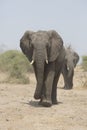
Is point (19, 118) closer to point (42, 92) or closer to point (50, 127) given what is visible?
point (50, 127)

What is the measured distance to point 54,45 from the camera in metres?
13.7

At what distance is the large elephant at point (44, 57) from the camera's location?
12945mm

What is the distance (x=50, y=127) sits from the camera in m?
10.1

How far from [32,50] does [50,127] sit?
3.68 m

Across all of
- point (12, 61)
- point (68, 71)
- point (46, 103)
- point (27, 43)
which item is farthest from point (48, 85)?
point (12, 61)

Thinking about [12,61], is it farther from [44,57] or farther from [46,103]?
[44,57]

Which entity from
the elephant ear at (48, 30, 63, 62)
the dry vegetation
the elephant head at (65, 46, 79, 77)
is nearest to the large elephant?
the elephant ear at (48, 30, 63, 62)

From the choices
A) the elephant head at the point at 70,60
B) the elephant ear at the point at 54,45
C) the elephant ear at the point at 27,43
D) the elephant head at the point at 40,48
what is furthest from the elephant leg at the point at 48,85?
the elephant head at the point at 70,60

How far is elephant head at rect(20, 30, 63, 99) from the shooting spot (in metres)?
12.9

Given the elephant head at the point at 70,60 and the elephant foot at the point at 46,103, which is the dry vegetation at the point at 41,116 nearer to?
the elephant foot at the point at 46,103

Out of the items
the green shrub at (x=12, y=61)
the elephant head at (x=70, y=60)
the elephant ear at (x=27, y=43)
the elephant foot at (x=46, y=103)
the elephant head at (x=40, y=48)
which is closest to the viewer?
the elephant head at (x=40, y=48)

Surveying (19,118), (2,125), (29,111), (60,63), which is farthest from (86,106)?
(2,125)

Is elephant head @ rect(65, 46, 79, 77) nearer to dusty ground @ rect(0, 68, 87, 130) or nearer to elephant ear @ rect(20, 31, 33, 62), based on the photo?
dusty ground @ rect(0, 68, 87, 130)

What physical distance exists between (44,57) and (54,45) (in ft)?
2.84
